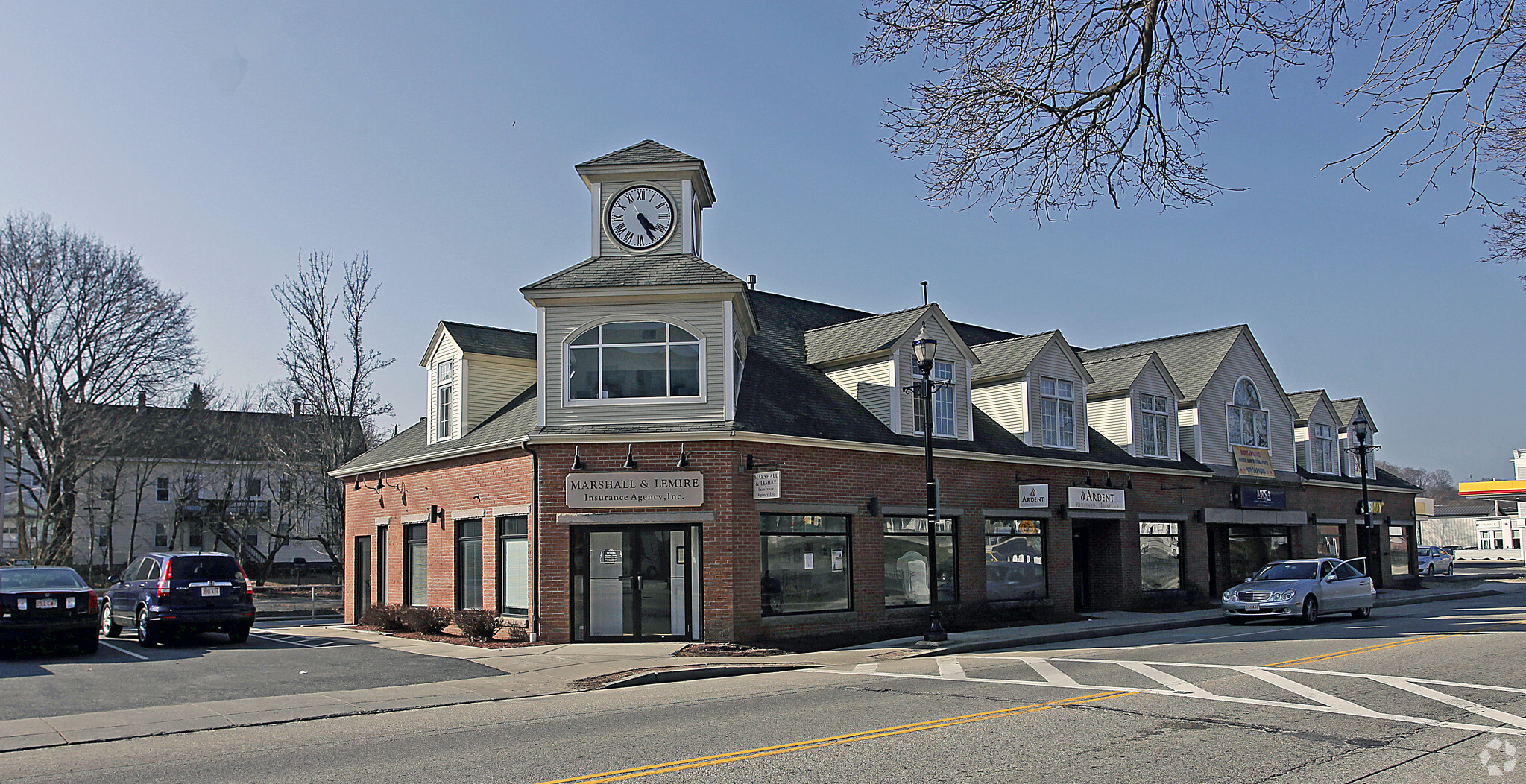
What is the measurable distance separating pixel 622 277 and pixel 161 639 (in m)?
11.7

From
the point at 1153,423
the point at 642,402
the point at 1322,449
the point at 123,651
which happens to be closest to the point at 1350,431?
the point at 1322,449

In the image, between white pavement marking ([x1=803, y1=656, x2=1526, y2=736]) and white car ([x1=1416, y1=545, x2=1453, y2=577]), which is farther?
white car ([x1=1416, y1=545, x2=1453, y2=577])

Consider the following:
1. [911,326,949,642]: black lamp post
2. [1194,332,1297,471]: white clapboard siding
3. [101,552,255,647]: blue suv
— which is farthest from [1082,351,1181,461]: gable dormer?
[101,552,255,647]: blue suv

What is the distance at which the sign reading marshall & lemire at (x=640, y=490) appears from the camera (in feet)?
64.2

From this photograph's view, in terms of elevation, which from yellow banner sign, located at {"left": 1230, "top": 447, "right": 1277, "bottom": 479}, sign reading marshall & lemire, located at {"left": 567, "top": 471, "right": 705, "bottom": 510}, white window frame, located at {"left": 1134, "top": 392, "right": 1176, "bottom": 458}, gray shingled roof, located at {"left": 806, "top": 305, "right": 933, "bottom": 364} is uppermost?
gray shingled roof, located at {"left": 806, "top": 305, "right": 933, "bottom": 364}

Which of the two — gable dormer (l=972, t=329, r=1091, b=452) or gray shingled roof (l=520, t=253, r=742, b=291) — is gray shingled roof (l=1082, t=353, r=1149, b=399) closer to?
gable dormer (l=972, t=329, r=1091, b=452)

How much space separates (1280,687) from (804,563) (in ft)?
32.4

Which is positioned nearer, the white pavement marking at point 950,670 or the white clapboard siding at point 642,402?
the white pavement marking at point 950,670

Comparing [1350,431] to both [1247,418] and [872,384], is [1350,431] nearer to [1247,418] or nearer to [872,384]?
[1247,418]

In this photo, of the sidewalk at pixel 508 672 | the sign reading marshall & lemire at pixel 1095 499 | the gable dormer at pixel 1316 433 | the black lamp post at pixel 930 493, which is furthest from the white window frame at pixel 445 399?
the gable dormer at pixel 1316 433

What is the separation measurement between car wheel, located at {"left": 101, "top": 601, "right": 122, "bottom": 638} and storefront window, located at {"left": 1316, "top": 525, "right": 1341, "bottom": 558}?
115 feet

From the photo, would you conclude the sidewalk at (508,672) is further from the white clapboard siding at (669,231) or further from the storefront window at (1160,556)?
the white clapboard siding at (669,231)

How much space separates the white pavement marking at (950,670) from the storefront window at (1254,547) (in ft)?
61.7

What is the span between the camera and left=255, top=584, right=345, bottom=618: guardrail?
36.9m
